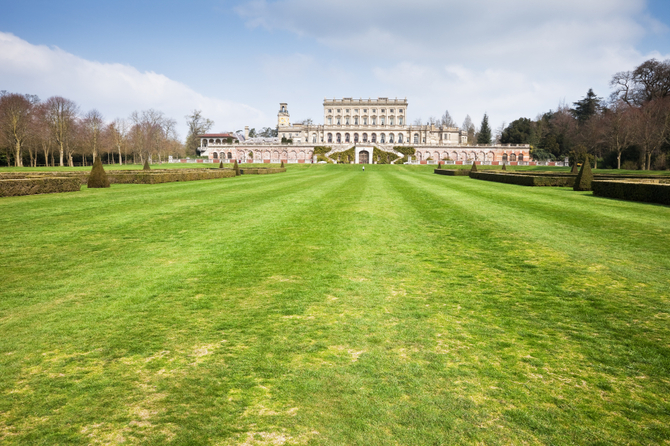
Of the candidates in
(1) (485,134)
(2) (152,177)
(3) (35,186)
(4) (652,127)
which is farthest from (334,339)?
(1) (485,134)

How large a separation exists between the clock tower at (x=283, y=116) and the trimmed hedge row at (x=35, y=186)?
124712mm

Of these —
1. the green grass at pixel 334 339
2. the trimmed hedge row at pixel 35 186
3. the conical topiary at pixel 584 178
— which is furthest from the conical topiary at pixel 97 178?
the conical topiary at pixel 584 178

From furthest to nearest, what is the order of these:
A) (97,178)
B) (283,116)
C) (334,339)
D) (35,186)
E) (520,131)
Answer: (283,116) < (520,131) < (97,178) < (35,186) < (334,339)

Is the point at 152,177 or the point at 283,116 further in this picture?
the point at 283,116

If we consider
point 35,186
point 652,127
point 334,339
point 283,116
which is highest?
point 283,116

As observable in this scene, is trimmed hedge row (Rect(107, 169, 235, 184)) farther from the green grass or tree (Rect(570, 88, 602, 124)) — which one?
tree (Rect(570, 88, 602, 124))

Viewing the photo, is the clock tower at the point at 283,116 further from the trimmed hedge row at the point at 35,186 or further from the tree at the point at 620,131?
the trimmed hedge row at the point at 35,186

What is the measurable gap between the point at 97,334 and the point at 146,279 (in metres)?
1.77

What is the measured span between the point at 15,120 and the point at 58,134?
910cm

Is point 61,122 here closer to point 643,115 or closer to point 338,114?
point 338,114

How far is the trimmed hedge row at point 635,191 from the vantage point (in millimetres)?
14344

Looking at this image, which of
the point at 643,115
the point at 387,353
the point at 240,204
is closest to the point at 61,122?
the point at 240,204

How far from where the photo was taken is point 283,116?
140125 millimetres

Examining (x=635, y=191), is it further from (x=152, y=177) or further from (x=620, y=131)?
(x=620, y=131)
